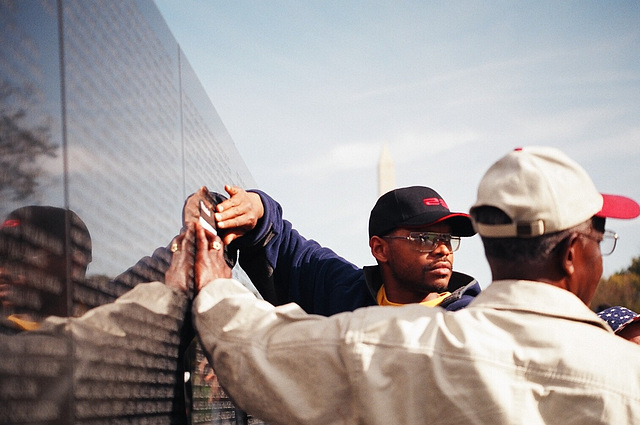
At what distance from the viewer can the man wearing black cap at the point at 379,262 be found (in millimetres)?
2902

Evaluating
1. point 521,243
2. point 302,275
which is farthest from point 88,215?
point 302,275

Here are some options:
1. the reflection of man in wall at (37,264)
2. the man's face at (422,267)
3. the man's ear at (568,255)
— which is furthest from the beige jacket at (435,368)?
the man's face at (422,267)

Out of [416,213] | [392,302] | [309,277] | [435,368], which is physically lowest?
[435,368]

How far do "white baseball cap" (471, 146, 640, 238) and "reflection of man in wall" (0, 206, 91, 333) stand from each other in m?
0.96

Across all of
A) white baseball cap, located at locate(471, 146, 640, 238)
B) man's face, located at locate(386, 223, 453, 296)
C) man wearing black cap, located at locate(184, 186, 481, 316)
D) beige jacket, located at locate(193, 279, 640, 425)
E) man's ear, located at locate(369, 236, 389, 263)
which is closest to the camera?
beige jacket, located at locate(193, 279, 640, 425)

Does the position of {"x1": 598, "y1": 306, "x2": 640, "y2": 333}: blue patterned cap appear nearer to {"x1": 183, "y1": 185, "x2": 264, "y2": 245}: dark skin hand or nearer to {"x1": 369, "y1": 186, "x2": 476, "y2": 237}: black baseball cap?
{"x1": 369, "y1": 186, "x2": 476, "y2": 237}: black baseball cap

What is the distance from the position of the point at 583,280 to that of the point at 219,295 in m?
0.85

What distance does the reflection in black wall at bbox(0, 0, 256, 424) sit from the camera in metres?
1.04

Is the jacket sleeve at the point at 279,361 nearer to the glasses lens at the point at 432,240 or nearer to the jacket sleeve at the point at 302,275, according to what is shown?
the jacket sleeve at the point at 302,275

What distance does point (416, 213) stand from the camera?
335 cm

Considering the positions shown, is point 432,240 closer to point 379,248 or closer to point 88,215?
point 379,248

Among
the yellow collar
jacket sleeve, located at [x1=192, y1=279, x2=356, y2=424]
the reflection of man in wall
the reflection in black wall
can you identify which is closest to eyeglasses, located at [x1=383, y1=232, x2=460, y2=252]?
the yellow collar

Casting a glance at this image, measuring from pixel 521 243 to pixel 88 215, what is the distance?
3.24ft

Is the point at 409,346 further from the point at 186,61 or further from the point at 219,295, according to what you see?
the point at 186,61
